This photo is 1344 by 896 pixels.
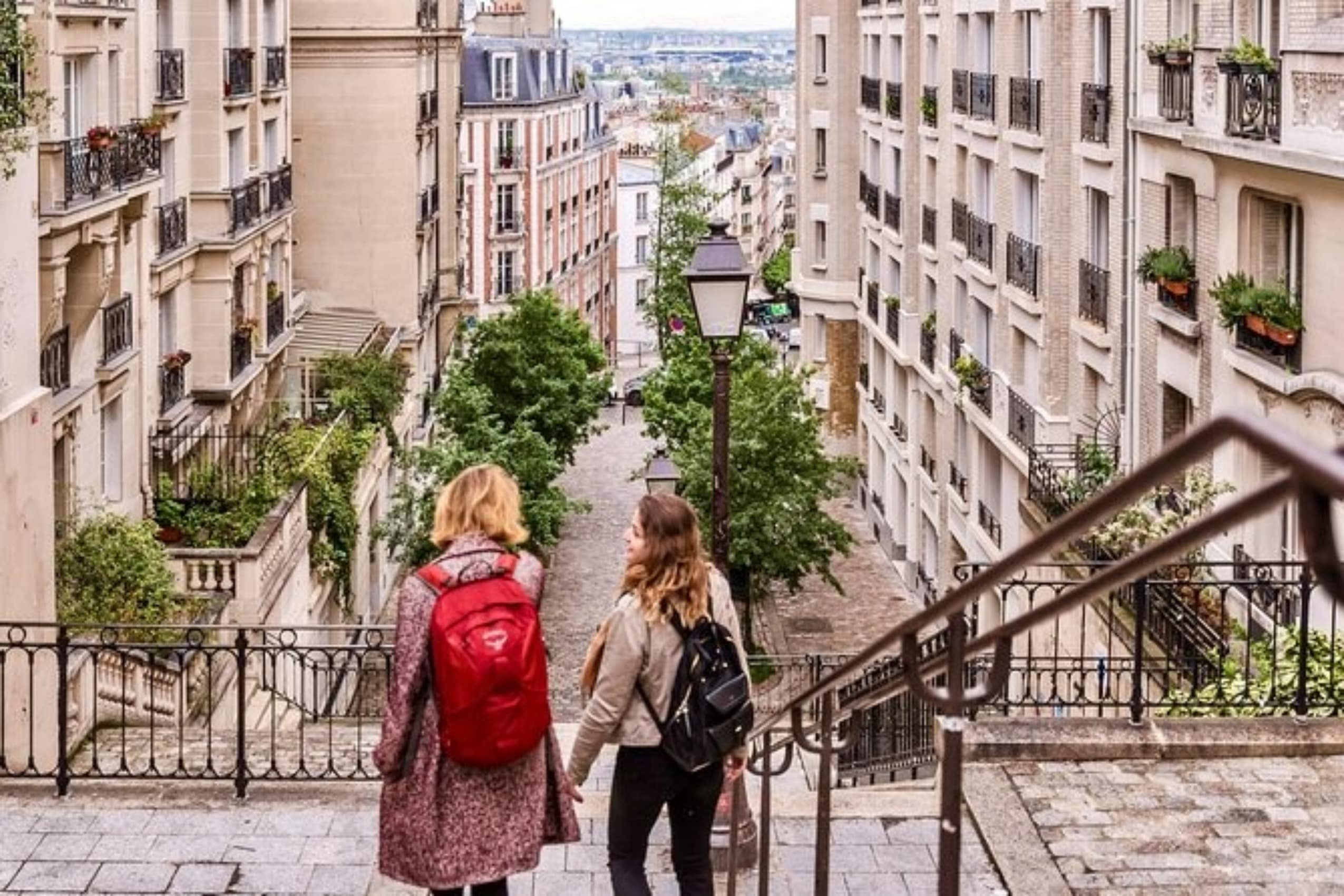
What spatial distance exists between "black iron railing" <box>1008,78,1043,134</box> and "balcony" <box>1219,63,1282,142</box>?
32.0 ft

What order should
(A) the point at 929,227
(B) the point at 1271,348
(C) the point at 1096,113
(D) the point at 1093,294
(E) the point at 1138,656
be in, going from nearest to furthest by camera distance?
(E) the point at 1138,656 → (B) the point at 1271,348 → (C) the point at 1096,113 → (D) the point at 1093,294 → (A) the point at 929,227

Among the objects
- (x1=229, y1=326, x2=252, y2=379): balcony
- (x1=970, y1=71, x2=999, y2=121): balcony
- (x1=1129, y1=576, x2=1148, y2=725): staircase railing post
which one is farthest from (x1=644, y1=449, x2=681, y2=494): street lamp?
(x1=970, y1=71, x2=999, y2=121): balcony

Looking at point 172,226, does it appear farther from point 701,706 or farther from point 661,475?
point 701,706

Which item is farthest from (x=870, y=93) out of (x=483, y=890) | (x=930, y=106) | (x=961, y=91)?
(x=483, y=890)

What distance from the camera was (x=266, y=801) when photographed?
425 inches

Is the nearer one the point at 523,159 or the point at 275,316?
the point at 275,316

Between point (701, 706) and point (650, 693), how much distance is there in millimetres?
197

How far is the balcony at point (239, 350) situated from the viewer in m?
31.0

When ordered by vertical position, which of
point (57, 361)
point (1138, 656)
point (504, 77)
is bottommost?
point (1138, 656)

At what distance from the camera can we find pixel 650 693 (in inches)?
288

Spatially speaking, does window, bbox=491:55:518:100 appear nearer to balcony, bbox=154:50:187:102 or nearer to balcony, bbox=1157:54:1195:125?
balcony, bbox=154:50:187:102

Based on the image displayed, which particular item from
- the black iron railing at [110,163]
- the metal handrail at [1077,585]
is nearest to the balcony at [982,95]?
the black iron railing at [110,163]

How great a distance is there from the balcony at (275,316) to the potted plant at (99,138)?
10629 mm

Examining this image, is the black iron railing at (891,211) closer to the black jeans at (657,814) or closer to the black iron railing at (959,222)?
the black iron railing at (959,222)
